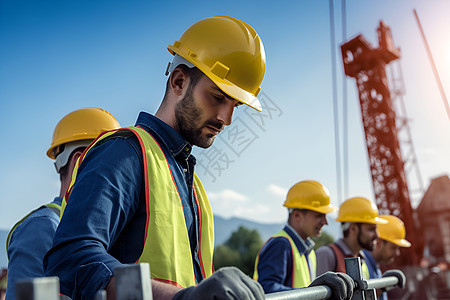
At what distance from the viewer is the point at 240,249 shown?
4909 cm

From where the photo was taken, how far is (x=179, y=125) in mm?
1834

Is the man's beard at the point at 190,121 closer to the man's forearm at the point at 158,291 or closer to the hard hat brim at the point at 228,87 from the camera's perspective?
the hard hat brim at the point at 228,87

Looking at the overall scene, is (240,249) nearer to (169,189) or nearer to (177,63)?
(177,63)

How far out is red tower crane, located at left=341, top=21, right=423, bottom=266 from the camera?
20219 millimetres

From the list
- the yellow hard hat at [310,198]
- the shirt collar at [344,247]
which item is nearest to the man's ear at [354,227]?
the shirt collar at [344,247]

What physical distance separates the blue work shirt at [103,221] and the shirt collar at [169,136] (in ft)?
0.21

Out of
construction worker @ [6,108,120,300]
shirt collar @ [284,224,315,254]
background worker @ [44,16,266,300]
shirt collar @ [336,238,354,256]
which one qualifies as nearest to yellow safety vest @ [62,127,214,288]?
background worker @ [44,16,266,300]

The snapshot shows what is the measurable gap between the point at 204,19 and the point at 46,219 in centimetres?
157

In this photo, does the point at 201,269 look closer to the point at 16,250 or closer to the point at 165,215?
the point at 165,215

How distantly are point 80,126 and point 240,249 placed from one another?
47287 mm

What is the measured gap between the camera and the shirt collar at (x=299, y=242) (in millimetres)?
4825

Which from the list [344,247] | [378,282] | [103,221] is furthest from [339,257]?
[103,221]

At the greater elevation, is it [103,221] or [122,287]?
[103,221]

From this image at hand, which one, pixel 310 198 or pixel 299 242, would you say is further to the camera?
pixel 310 198
